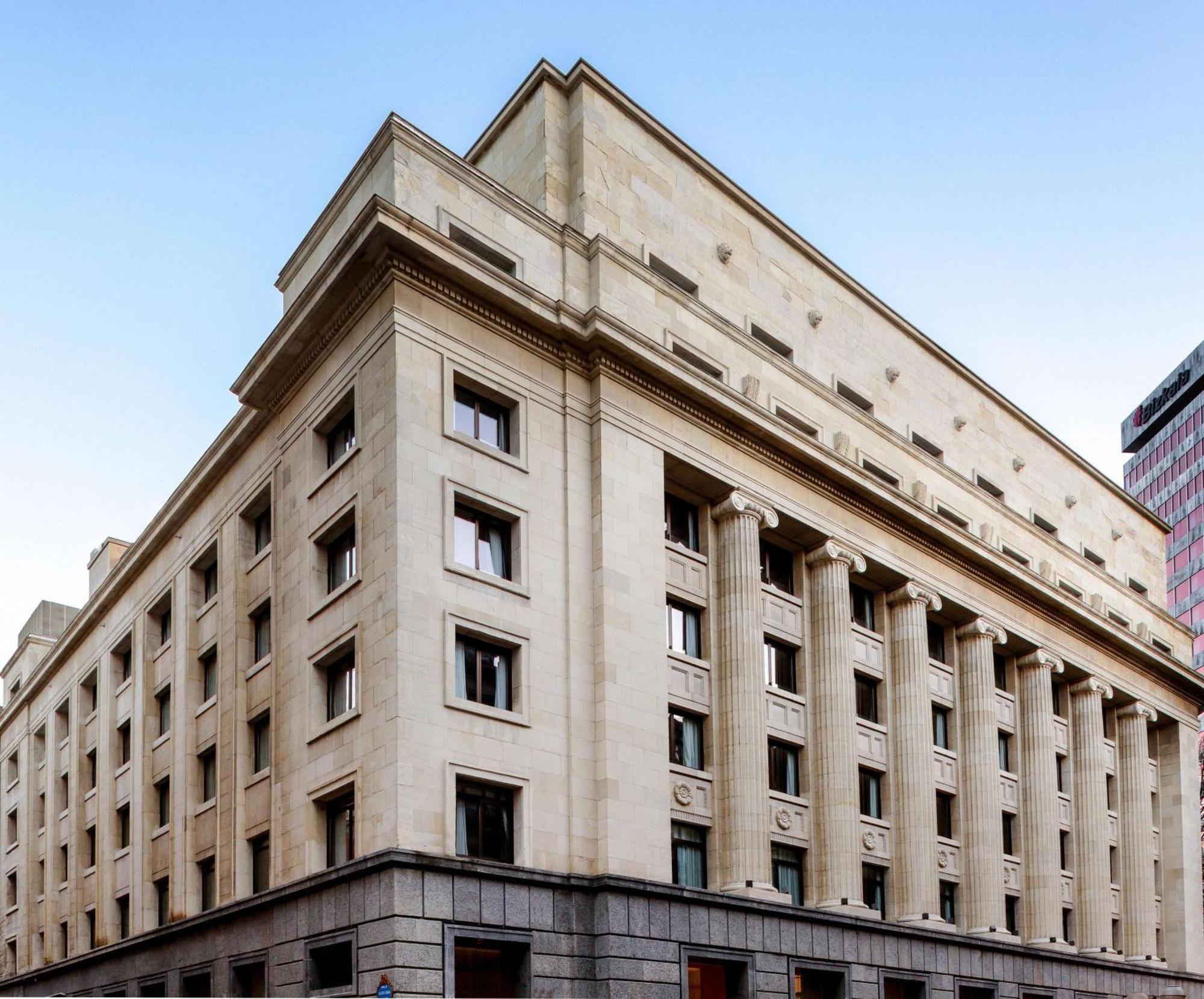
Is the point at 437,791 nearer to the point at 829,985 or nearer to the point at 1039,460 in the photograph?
the point at 829,985

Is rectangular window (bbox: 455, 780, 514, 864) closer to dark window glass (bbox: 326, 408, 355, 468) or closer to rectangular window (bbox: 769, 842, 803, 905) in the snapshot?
dark window glass (bbox: 326, 408, 355, 468)

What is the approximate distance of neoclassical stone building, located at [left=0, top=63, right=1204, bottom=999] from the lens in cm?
3334

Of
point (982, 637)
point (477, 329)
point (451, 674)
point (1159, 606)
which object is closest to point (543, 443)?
point (477, 329)

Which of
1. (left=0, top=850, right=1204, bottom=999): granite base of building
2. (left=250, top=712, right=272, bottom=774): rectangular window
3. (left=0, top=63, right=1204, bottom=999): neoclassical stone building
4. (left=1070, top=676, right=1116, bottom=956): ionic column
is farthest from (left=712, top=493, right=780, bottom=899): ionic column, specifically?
(left=1070, top=676, right=1116, bottom=956): ionic column

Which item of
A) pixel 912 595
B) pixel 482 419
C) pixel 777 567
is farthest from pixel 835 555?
pixel 482 419

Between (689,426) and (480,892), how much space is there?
1455 cm

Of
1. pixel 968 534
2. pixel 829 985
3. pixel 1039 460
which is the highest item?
pixel 1039 460

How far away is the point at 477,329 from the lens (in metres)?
36.4

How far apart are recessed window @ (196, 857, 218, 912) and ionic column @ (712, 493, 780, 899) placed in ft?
47.5

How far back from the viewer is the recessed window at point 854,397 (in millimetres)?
49094

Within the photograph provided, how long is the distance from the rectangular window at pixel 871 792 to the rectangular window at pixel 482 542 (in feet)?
49.3

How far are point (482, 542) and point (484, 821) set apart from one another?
685 cm

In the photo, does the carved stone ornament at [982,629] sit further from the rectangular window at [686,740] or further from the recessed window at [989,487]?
the rectangular window at [686,740]

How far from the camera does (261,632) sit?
41719mm
